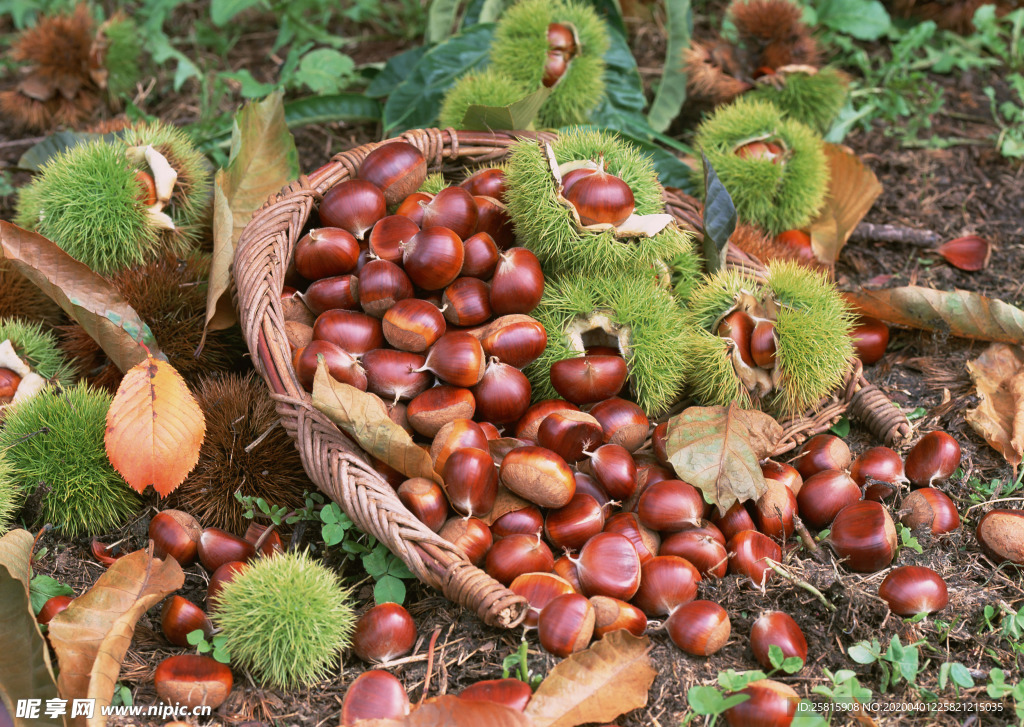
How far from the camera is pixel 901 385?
246cm

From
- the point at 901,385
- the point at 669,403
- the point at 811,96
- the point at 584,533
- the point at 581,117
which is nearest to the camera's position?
the point at 584,533

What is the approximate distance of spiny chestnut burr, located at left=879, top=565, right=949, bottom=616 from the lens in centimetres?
166

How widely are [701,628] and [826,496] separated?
0.55m

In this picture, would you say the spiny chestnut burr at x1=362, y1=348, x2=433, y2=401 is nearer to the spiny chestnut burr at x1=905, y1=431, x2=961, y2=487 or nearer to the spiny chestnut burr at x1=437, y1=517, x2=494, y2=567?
the spiny chestnut burr at x1=437, y1=517, x2=494, y2=567

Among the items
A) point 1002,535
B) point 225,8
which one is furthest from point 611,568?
point 225,8

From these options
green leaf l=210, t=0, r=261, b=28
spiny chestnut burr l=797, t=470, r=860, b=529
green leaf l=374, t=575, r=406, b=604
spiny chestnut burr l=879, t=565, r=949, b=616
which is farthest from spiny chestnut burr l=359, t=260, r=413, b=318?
green leaf l=210, t=0, r=261, b=28

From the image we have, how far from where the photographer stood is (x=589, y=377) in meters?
1.94

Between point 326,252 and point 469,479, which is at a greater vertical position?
point 326,252

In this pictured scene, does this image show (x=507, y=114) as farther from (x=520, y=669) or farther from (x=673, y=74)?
(x=520, y=669)

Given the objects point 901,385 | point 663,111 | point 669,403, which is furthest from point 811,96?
point 669,403

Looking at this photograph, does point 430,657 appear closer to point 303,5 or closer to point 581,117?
point 581,117

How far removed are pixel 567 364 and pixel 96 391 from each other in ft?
3.95

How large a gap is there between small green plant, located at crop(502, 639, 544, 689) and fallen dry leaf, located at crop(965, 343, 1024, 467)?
1416mm

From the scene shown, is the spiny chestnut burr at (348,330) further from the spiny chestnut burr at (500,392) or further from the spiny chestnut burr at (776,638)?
the spiny chestnut burr at (776,638)
